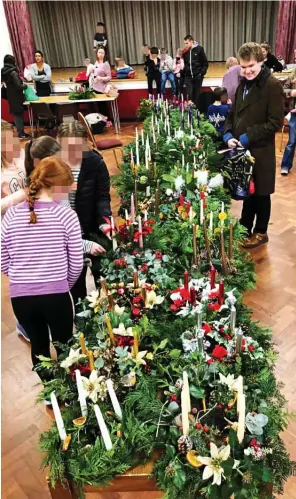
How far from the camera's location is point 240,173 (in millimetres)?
2979

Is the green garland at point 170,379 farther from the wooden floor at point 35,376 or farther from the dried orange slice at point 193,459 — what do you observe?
the wooden floor at point 35,376

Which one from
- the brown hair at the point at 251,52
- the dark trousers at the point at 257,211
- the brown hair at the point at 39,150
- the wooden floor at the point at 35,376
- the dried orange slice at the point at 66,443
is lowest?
the wooden floor at the point at 35,376

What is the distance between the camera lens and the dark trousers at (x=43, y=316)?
1.75 meters

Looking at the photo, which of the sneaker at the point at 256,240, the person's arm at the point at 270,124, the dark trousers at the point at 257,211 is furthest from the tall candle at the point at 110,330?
the sneaker at the point at 256,240

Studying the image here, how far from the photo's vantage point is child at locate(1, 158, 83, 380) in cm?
160

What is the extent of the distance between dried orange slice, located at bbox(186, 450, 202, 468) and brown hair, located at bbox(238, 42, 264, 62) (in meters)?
2.32

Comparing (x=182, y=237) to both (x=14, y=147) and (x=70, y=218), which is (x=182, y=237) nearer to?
(x=70, y=218)

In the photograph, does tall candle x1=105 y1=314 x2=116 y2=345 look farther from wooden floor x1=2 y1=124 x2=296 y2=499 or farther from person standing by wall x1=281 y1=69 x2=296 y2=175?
person standing by wall x1=281 y1=69 x2=296 y2=175

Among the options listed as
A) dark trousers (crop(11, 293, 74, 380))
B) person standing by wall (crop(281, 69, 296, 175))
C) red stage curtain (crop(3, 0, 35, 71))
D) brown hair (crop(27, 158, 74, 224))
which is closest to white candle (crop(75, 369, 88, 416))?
dark trousers (crop(11, 293, 74, 380))

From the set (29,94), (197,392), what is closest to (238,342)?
(197,392)

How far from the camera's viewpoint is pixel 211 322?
1.52m

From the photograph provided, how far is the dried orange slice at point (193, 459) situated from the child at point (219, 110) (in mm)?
3700

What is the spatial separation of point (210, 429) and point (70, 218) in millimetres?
911

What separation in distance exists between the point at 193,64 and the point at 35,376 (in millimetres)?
6319
